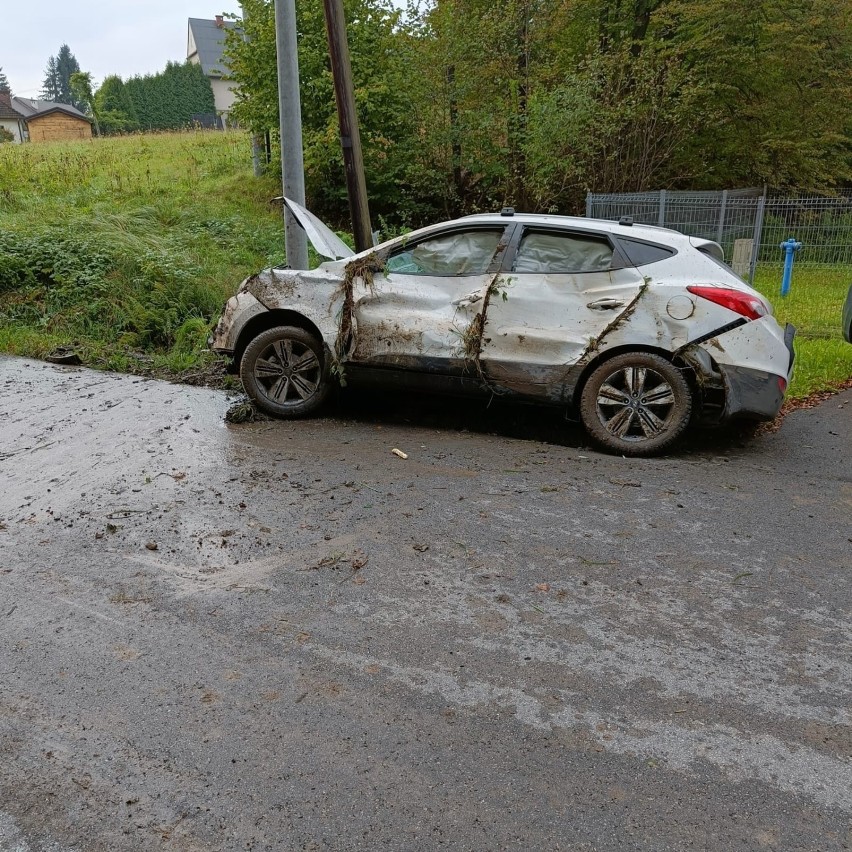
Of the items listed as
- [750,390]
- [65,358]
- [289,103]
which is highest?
[289,103]

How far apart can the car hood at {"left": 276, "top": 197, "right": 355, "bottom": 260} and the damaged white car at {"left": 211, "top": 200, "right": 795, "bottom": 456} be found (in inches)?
1.0

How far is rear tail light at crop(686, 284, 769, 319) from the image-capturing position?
570 cm

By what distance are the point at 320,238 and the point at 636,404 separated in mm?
3074

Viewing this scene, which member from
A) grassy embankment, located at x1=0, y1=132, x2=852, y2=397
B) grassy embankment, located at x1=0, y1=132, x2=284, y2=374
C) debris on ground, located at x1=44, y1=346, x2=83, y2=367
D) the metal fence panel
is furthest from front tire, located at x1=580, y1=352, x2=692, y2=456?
the metal fence panel

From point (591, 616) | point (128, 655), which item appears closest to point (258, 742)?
point (128, 655)

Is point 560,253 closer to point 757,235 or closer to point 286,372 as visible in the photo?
point 286,372

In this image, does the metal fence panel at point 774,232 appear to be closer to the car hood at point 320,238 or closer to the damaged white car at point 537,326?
the damaged white car at point 537,326

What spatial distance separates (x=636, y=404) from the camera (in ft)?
19.5

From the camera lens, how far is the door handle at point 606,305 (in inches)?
232

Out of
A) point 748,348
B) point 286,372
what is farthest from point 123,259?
point 748,348

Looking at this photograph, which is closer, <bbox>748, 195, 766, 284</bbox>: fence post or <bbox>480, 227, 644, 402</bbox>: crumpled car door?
<bbox>480, 227, 644, 402</bbox>: crumpled car door

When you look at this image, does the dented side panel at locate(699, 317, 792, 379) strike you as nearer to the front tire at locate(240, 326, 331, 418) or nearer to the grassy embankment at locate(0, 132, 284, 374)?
the front tire at locate(240, 326, 331, 418)

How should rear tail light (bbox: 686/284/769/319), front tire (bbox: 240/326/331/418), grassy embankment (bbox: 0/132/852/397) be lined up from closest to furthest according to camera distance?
rear tail light (bbox: 686/284/769/319) → front tire (bbox: 240/326/331/418) → grassy embankment (bbox: 0/132/852/397)

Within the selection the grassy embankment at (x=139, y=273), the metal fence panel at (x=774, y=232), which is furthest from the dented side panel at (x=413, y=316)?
the metal fence panel at (x=774, y=232)
